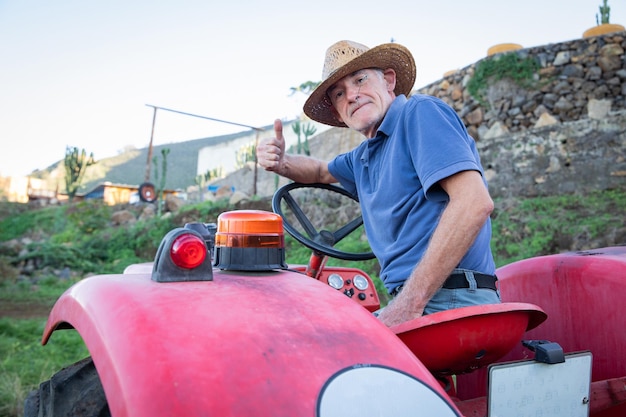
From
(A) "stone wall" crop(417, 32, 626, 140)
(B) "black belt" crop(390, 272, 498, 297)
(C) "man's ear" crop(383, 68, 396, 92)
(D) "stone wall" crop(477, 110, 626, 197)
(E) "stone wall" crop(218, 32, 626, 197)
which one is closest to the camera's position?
(B) "black belt" crop(390, 272, 498, 297)

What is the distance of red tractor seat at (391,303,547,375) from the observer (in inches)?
38.4

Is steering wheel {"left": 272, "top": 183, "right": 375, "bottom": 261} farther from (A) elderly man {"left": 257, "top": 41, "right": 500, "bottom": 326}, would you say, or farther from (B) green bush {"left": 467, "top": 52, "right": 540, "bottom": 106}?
(B) green bush {"left": 467, "top": 52, "right": 540, "bottom": 106}

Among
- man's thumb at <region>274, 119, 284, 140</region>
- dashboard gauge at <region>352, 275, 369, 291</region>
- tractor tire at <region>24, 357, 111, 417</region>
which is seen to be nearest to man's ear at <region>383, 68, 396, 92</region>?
man's thumb at <region>274, 119, 284, 140</region>

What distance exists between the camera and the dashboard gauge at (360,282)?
182 centimetres

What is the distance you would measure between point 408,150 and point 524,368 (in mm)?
680

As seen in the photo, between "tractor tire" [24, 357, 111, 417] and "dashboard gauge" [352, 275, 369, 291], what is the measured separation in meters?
0.99

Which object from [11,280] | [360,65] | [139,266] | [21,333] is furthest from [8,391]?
[11,280]

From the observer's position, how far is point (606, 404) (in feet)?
3.90

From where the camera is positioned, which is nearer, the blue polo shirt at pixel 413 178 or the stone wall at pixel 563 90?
the blue polo shirt at pixel 413 178

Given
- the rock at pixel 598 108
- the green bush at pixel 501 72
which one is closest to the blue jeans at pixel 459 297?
the rock at pixel 598 108

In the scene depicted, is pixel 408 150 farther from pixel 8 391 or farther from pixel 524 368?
pixel 8 391

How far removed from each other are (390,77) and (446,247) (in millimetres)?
939

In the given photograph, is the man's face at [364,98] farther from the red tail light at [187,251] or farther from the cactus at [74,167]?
the cactus at [74,167]

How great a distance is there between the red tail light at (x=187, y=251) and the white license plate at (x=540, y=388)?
593mm
